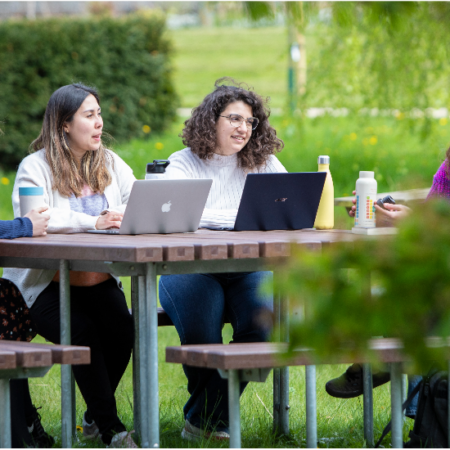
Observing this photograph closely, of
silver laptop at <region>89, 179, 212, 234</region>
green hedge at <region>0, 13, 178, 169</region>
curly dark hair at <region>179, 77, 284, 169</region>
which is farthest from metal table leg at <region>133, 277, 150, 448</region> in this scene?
green hedge at <region>0, 13, 178, 169</region>

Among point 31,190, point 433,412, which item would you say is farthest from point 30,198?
point 433,412

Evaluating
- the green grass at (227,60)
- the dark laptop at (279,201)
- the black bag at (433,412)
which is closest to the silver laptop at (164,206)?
the dark laptop at (279,201)

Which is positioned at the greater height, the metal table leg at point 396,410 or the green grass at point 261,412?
the metal table leg at point 396,410

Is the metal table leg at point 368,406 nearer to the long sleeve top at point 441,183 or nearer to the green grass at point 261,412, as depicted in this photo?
the green grass at point 261,412

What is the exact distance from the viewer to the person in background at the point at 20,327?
2.49 meters

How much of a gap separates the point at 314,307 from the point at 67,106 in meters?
2.32

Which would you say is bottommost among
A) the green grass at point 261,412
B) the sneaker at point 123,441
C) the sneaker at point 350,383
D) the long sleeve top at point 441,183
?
the green grass at point 261,412

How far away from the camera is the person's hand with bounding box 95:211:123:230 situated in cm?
275

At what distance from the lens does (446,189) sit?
9.67ft

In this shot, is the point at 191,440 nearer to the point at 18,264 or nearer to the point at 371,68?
the point at 18,264

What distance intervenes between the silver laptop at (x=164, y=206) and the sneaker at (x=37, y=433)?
0.73m

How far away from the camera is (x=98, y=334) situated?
2.87m

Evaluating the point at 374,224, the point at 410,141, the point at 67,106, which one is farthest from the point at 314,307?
the point at 410,141

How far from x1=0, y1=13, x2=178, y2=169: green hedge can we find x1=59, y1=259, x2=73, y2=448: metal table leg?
6.57m
